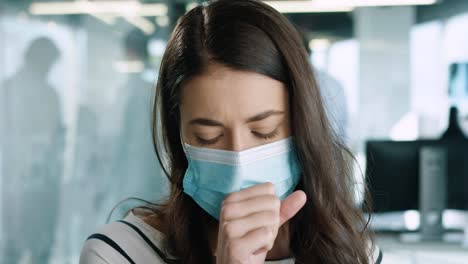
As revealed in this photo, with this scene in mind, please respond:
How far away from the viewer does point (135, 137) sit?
433 centimetres

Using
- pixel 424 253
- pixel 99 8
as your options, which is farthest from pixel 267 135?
pixel 99 8

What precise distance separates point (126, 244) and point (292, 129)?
394mm

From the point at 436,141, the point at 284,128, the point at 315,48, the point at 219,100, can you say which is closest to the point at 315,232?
the point at 284,128

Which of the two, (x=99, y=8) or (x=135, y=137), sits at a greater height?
(x=99, y=8)

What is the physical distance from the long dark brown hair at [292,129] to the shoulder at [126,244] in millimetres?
32

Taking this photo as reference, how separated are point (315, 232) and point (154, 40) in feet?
11.5

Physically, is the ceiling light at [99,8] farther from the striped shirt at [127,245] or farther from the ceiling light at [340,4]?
the striped shirt at [127,245]

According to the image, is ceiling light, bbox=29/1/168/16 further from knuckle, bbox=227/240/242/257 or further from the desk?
knuckle, bbox=227/240/242/257

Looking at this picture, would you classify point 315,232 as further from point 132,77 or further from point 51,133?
point 132,77

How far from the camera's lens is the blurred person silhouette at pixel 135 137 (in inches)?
167

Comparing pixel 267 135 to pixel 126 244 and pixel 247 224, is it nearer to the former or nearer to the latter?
pixel 247 224

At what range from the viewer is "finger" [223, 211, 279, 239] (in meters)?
0.87

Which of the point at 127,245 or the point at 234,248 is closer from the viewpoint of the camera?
the point at 234,248

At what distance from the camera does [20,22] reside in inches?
146
